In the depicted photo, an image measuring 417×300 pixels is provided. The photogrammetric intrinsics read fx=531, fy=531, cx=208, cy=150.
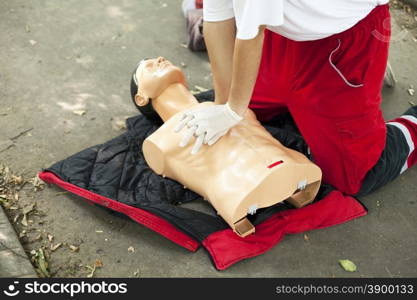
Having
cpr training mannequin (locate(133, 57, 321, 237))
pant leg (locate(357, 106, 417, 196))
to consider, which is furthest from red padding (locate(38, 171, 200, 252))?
pant leg (locate(357, 106, 417, 196))

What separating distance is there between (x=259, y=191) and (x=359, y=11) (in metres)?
0.90

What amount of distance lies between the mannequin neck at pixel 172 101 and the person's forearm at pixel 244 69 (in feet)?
1.47

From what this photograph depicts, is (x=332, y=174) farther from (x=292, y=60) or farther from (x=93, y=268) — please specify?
(x=93, y=268)

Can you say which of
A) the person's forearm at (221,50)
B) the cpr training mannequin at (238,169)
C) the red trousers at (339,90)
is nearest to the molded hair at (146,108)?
the cpr training mannequin at (238,169)

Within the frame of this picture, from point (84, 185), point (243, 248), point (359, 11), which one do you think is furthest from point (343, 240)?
point (84, 185)

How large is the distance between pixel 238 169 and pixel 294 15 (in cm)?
72

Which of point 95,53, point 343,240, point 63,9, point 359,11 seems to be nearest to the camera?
point 359,11

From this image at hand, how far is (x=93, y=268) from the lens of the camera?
2361mm

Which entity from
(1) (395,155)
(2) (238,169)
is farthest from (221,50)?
(1) (395,155)

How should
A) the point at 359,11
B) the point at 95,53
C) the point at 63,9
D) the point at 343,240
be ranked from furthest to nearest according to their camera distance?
the point at 63,9 → the point at 95,53 → the point at 343,240 → the point at 359,11

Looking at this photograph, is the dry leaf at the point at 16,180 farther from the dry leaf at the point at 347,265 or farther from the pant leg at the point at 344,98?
the dry leaf at the point at 347,265

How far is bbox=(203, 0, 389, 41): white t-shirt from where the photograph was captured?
193 centimetres

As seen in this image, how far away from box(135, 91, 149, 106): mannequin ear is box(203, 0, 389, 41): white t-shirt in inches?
→ 25.4

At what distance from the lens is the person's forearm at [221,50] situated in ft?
8.00
